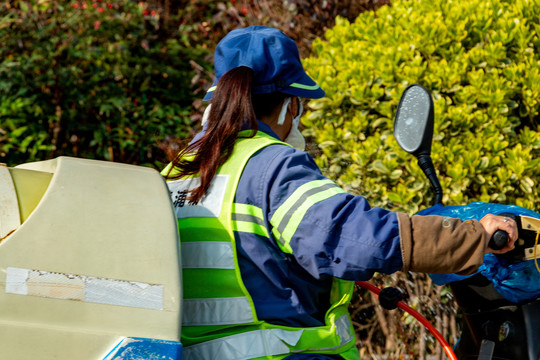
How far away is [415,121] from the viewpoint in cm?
224

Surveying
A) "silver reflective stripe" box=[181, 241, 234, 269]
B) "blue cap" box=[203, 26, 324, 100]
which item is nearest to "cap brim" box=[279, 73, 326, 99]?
"blue cap" box=[203, 26, 324, 100]

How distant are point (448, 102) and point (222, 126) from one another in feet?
6.95

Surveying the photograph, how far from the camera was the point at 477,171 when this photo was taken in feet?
12.0

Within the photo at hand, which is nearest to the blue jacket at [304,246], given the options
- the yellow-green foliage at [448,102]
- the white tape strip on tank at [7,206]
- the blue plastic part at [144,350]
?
the blue plastic part at [144,350]

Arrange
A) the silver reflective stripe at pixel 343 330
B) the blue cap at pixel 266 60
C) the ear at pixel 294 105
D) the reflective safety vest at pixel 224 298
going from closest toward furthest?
the reflective safety vest at pixel 224 298 → the silver reflective stripe at pixel 343 330 → the blue cap at pixel 266 60 → the ear at pixel 294 105

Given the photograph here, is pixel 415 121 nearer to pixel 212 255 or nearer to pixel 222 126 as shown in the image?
pixel 222 126

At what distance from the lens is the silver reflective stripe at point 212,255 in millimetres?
1842

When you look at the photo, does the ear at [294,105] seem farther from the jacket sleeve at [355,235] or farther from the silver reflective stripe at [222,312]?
the silver reflective stripe at [222,312]

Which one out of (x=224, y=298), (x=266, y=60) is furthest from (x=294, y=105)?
(x=224, y=298)

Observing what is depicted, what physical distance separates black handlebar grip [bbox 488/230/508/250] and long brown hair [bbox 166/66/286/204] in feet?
2.48

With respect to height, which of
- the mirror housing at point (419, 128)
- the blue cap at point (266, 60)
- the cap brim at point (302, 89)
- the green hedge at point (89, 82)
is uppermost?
the blue cap at point (266, 60)

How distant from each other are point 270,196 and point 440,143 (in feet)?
7.15

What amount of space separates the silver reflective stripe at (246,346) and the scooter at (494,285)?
632mm

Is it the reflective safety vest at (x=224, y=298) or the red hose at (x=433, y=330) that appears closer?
the reflective safety vest at (x=224, y=298)
